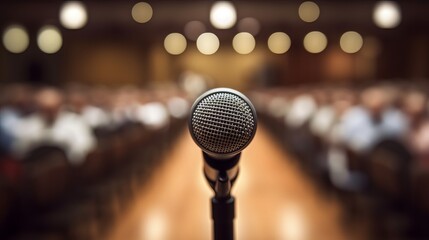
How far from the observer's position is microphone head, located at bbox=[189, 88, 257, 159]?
0.97 m

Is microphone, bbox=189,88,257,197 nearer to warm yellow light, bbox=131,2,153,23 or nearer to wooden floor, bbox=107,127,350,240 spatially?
wooden floor, bbox=107,127,350,240

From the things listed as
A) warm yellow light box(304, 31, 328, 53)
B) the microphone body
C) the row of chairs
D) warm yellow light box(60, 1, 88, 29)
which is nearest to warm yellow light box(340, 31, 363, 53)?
warm yellow light box(304, 31, 328, 53)

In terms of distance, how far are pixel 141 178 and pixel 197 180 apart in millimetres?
721

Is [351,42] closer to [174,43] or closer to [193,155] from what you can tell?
[174,43]

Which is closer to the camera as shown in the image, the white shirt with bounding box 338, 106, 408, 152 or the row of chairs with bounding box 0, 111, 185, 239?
the row of chairs with bounding box 0, 111, 185, 239

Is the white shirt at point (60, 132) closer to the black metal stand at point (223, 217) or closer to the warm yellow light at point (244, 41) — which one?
the black metal stand at point (223, 217)

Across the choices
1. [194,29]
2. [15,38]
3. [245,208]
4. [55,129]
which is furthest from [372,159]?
[15,38]

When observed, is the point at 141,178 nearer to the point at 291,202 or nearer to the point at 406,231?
the point at 291,202

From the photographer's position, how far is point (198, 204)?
5.48 meters

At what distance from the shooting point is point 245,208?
17.2ft

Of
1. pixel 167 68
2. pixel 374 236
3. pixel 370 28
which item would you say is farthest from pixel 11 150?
pixel 167 68

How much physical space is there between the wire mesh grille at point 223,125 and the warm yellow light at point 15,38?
667 inches

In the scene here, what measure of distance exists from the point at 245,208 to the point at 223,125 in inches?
172

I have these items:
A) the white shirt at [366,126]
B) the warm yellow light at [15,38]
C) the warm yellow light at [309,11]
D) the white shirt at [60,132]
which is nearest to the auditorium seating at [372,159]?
the white shirt at [366,126]
